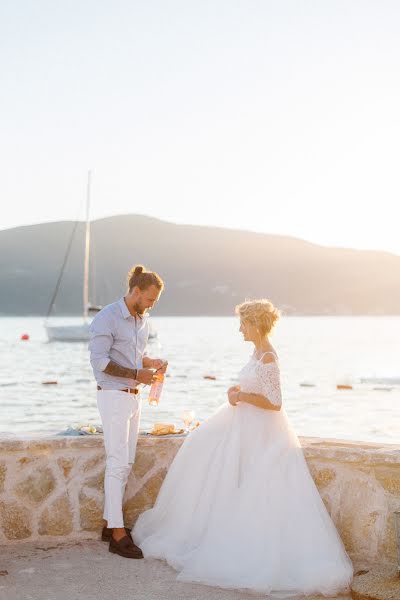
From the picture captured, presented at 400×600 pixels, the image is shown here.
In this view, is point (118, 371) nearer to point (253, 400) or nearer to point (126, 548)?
point (253, 400)

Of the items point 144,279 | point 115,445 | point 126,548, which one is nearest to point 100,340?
point 144,279

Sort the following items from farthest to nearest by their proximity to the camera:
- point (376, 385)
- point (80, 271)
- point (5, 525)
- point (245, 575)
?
point (80, 271) < point (376, 385) < point (5, 525) < point (245, 575)

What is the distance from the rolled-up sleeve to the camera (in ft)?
19.2

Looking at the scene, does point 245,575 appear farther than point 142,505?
No

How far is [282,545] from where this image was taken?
540 cm

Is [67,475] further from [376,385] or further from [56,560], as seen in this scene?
[376,385]

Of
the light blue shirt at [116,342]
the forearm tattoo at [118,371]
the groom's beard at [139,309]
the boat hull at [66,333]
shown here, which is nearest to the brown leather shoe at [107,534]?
the light blue shirt at [116,342]

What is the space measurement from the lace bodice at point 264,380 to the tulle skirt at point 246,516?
180mm

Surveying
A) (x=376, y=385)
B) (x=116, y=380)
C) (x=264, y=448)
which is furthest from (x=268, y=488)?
(x=376, y=385)

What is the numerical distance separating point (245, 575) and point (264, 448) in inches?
35.9

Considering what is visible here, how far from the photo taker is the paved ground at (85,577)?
5.11m

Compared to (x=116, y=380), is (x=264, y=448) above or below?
below

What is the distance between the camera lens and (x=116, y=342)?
19.7 ft

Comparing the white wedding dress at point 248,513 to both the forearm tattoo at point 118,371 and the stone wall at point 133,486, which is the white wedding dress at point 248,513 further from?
the forearm tattoo at point 118,371
